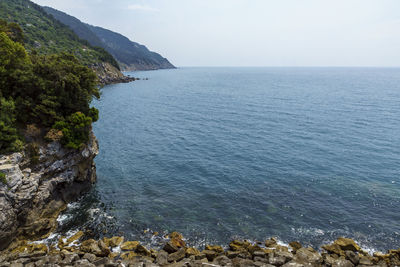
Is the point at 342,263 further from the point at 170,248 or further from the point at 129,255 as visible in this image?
the point at 129,255

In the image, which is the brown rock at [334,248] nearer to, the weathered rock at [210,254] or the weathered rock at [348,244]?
the weathered rock at [348,244]

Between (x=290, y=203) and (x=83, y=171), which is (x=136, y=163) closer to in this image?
(x=83, y=171)

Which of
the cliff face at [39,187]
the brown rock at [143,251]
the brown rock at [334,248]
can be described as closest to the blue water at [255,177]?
the brown rock at [334,248]

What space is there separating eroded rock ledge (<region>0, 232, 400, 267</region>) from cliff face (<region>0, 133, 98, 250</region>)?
224 centimetres

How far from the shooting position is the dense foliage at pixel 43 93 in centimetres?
3400

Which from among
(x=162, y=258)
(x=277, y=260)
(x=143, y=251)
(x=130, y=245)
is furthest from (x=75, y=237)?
(x=277, y=260)

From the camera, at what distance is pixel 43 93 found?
3638 cm

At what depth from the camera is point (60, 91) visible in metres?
37.2

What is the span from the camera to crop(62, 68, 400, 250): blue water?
31.9 meters

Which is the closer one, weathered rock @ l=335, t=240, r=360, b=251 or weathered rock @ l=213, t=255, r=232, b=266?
weathered rock @ l=213, t=255, r=232, b=266

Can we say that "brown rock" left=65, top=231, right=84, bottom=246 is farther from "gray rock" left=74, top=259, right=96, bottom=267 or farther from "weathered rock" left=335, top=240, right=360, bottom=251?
"weathered rock" left=335, top=240, right=360, bottom=251

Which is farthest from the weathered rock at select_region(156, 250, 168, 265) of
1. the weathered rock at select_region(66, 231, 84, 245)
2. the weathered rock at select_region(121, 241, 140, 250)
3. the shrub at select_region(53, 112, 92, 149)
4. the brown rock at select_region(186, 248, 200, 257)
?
the shrub at select_region(53, 112, 92, 149)

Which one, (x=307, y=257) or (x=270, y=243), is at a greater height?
(x=307, y=257)

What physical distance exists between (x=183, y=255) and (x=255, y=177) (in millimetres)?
22509
